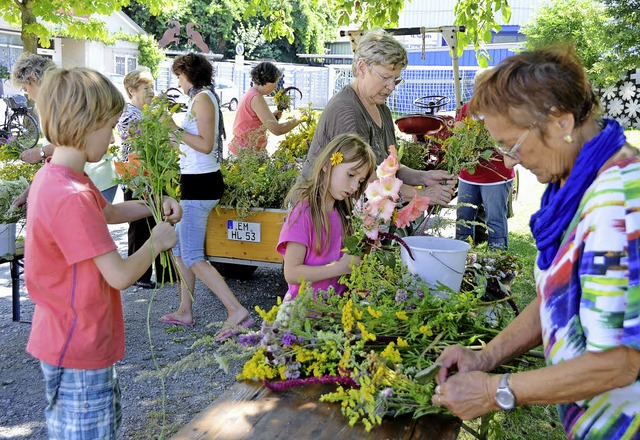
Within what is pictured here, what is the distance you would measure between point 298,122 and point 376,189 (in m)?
4.30

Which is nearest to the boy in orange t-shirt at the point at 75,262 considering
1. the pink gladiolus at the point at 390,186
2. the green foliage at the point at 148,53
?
the pink gladiolus at the point at 390,186

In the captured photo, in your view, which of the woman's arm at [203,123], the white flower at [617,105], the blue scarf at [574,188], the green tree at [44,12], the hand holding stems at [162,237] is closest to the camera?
the blue scarf at [574,188]

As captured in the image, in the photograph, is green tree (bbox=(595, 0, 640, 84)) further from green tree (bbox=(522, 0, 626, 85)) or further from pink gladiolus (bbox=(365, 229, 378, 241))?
pink gladiolus (bbox=(365, 229, 378, 241))

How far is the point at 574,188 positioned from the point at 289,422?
0.89 metres

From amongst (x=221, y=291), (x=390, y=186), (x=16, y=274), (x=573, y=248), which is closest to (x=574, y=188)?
(x=573, y=248)

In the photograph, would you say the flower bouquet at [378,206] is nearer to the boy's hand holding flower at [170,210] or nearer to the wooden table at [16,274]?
the boy's hand holding flower at [170,210]

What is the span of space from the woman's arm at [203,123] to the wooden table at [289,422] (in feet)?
9.48

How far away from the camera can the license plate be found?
4.74 metres

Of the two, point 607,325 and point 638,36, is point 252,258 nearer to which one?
point 607,325

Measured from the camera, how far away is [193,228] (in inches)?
180

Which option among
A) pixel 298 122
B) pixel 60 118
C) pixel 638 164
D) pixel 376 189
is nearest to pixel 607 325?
pixel 638 164

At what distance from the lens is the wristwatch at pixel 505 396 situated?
1408 mm

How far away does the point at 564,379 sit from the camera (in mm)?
1324

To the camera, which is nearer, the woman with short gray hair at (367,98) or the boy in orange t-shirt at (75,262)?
the boy in orange t-shirt at (75,262)
